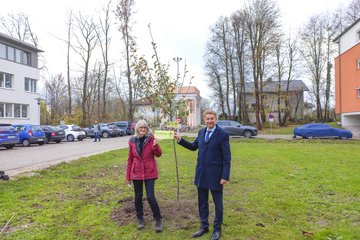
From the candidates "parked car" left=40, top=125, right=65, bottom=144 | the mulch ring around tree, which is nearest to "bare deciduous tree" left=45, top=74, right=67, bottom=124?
"parked car" left=40, top=125, right=65, bottom=144

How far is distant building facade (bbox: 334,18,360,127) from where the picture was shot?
29.2m

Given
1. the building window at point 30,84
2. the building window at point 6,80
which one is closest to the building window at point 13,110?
the building window at point 6,80

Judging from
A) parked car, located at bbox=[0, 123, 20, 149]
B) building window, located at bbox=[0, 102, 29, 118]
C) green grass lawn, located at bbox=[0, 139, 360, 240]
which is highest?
building window, located at bbox=[0, 102, 29, 118]

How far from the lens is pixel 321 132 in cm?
2506

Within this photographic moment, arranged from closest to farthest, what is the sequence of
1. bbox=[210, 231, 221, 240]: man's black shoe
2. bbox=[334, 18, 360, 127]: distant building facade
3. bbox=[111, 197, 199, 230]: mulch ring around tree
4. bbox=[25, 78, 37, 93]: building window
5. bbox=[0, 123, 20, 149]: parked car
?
bbox=[210, 231, 221, 240]: man's black shoe, bbox=[111, 197, 199, 230]: mulch ring around tree, bbox=[0, 123, 20, 149]: parked car, bbox=[334, 18, 360, 127]: distant building facade, bbox=[25, 78, 37, 93]: building window

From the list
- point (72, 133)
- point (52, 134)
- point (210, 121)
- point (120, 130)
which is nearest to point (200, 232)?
point (210, 121)

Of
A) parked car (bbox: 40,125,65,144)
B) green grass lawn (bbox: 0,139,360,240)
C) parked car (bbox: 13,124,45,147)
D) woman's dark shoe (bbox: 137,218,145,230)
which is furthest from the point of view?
parked car (bbox: 40,125,65,144)

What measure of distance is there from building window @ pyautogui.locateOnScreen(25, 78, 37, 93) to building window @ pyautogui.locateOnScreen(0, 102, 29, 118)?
6.84ft

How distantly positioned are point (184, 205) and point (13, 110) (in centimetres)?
3275

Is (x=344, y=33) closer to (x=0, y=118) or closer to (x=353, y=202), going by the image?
(x=353, y=202)

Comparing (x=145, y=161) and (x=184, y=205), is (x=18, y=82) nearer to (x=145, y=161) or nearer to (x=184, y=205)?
(x=184, y=205)

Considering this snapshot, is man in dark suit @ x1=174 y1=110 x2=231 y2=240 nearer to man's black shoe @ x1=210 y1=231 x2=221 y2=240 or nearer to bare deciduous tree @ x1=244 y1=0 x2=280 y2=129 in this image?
man's black shoe @ x1=210 y1=231 x2=221 y2=240

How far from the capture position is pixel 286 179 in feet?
27.7

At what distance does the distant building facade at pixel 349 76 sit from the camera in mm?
29188
